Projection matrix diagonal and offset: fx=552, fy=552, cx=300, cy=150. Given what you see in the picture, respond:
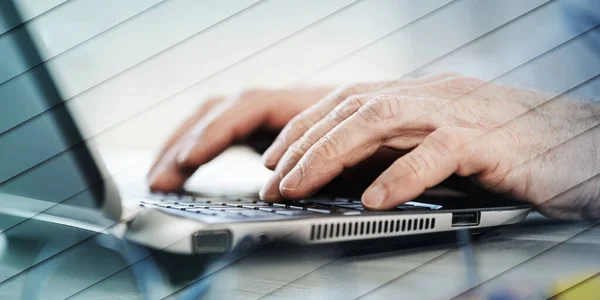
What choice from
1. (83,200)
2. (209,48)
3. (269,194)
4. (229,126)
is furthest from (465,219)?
(209,48)

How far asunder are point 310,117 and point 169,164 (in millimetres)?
224

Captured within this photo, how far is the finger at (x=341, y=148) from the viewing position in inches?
18.9

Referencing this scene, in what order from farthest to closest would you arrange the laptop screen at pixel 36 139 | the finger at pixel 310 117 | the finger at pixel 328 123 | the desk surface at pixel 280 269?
the finger at pixel 310 117 < the finger at pixel 328 123 < the laptop screen at pixel 36 139 < the desk surface at pixel 280 269

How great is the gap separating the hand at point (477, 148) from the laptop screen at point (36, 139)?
5.9 inches

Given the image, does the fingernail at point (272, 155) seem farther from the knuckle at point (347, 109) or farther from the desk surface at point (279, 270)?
the desk surface at point (279, 270)

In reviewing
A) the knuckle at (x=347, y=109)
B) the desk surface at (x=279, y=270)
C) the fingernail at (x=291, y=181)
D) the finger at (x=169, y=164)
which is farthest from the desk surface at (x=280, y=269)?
the finger at (x=169, y=164)

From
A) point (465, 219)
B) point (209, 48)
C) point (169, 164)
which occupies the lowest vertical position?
point (465, 219)

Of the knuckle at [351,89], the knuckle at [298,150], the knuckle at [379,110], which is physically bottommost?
the knuckle at [298,150]

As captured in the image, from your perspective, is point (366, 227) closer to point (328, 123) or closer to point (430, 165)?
point (430, 165)

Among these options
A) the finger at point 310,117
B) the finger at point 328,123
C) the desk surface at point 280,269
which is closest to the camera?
the desk surface at point 280,269

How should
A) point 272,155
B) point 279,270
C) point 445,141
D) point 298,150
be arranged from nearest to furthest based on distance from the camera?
point 279,270
point 445,141
point 298,150
point 272,155

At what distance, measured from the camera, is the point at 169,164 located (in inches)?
30.7

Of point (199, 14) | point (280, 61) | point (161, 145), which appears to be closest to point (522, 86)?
point (280, 61)

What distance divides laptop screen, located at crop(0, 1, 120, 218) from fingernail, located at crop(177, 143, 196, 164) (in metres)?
0.31
